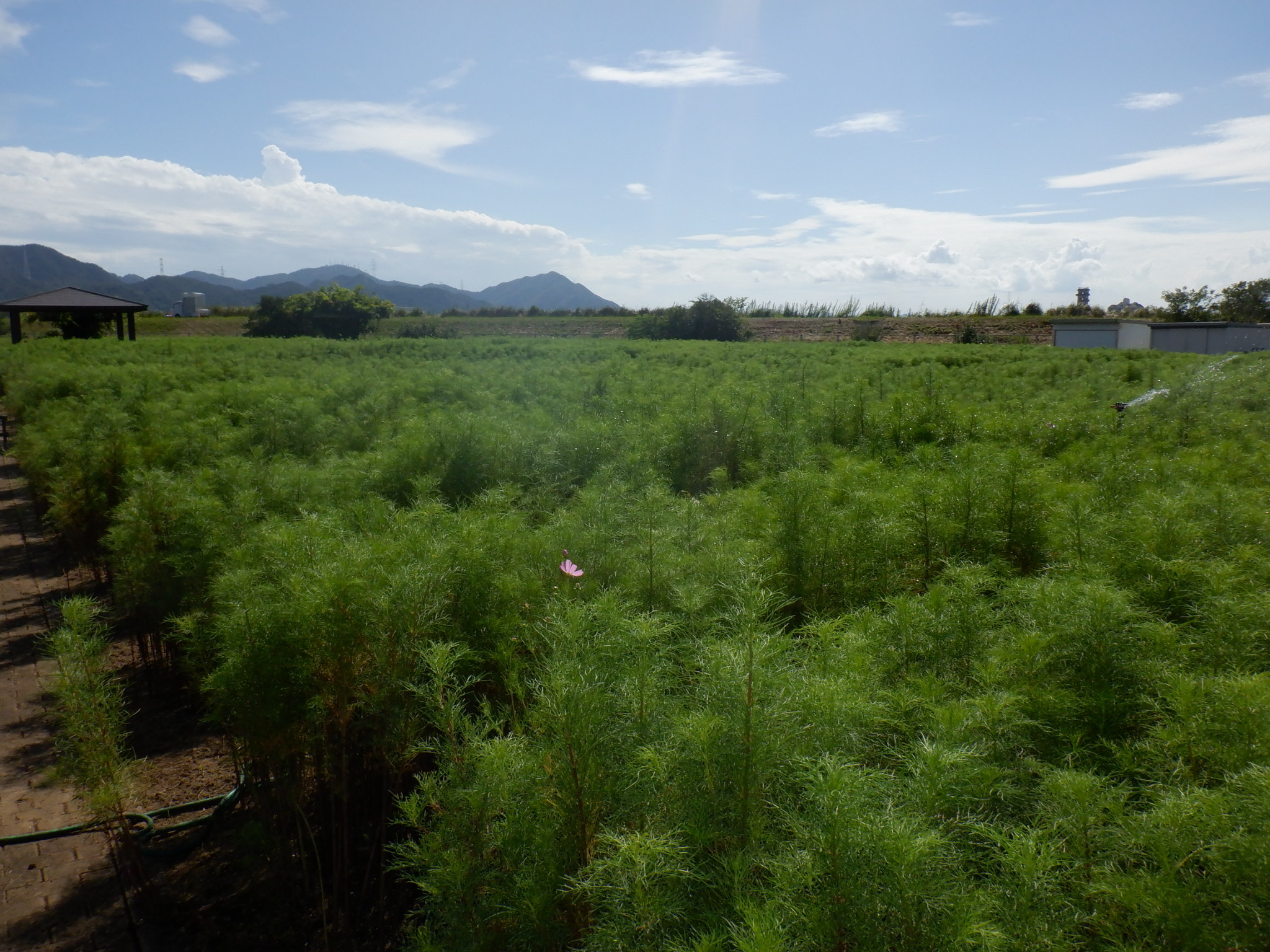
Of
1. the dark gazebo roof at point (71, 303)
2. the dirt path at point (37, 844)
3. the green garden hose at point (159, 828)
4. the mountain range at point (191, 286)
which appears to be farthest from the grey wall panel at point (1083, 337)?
Result: the mountain range at point (191, 286)

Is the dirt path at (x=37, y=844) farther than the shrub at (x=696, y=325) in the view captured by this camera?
No

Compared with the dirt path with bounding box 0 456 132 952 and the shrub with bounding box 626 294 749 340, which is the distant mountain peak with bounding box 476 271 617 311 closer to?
the shrub with bounding box 626 294 749 340

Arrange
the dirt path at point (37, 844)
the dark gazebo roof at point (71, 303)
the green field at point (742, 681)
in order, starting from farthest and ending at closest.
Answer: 1. the dark gazebo roof at point (71, 303)
2. the dirt path at point (37, 844)
3. the green field at point (742, 681)

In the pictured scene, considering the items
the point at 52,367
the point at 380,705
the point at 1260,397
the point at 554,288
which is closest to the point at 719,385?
the point at 1260,397

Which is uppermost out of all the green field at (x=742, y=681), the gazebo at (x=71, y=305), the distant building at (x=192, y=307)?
the distant building at (x=192, y=307)

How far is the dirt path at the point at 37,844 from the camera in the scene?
3.74 metres

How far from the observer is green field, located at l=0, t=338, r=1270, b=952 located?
2055mm

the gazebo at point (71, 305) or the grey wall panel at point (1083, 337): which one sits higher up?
the gazebo at point (71, 305)

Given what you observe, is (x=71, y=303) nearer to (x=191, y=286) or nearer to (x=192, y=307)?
(x=192, y=307)

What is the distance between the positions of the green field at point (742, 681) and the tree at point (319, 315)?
3220 cm

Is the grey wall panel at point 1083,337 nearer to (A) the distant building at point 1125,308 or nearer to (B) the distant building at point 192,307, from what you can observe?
(A) the distant building at point 1125,308

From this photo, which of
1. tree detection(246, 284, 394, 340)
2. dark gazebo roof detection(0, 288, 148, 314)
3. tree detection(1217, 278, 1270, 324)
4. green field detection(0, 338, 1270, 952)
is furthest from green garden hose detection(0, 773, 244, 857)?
tree detection(1217, 278, 1270, 324)

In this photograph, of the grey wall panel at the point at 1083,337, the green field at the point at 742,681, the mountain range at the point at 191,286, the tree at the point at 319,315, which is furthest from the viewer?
the mountain range at the point at 191,286

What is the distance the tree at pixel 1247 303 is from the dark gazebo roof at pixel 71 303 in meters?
53.5
